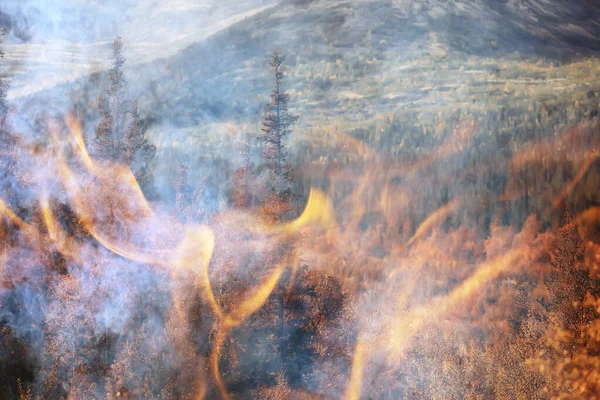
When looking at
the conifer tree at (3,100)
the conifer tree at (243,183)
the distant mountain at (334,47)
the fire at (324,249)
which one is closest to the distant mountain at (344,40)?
the distant mountain at (334,47)

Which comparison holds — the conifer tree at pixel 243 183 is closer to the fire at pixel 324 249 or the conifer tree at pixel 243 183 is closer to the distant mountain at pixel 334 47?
the fire at pixel 324 249

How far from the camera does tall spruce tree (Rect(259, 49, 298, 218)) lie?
23.2 feet

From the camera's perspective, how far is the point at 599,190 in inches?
242

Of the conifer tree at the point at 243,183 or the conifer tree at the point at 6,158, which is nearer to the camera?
the conifer tree at the point at 243,183

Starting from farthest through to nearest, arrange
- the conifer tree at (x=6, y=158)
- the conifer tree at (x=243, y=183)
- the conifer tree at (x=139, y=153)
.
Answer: the conifer tree at (x=6, y=158) → the conifer tree at (x=139, y=153) → the conifer tree at (x=243, y=183)

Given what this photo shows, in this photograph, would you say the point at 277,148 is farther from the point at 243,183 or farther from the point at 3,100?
the point at 3,100

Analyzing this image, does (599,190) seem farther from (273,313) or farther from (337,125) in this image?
(273,313)

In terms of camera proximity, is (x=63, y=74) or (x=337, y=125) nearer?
(x=337, y=125)

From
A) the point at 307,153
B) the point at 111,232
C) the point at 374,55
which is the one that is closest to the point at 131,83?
the point at 111,232

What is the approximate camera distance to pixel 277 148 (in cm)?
716

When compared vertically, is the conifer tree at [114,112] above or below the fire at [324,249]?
above

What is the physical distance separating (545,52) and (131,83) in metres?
5.24

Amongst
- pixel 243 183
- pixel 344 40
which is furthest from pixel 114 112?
pixel 344 40

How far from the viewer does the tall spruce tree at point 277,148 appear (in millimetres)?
7059
